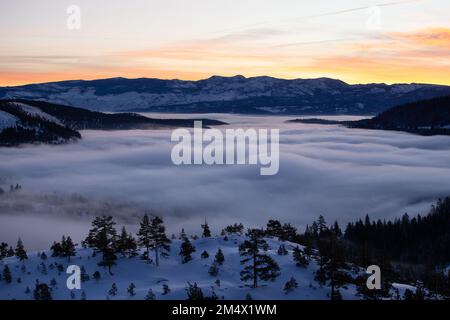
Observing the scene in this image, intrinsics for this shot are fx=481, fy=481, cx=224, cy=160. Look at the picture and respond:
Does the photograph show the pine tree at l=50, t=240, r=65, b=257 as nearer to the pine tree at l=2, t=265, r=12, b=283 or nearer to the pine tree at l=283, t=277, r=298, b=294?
the pine tree at l=2, t=265, r=12, b=283

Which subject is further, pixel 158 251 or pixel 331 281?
pixel 158 251

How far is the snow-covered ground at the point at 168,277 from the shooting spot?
52.9 m

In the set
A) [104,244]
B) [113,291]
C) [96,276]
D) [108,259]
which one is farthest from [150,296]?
[104,244]

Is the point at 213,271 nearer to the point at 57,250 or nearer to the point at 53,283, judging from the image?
the point at 53,283

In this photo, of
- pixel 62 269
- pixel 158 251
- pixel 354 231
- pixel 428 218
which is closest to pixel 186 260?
pixel 158 251

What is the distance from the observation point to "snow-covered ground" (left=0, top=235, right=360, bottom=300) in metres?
52.9

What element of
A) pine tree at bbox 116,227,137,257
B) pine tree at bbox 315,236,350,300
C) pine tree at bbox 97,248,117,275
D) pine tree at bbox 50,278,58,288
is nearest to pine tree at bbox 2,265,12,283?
pine tree at bbox 50,278,58,288

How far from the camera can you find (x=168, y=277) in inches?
2347

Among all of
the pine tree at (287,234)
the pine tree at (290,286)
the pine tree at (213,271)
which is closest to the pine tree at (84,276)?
the pine tree at (213,271)

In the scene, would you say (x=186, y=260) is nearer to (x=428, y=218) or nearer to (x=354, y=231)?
(x=354, y=231)

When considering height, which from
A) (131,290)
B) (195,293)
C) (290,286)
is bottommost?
(290,286)

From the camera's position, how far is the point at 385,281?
5797 cm
